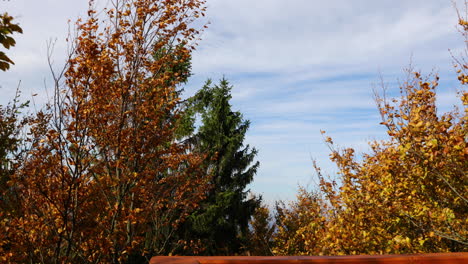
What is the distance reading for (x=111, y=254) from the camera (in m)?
8.51

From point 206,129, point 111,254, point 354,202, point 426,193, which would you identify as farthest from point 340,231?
point 206,129

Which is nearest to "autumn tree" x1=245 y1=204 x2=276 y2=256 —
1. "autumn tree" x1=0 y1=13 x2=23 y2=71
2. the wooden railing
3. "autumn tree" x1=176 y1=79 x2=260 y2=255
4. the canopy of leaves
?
"autumn tree" x1=176 y1=79 x2=260 y2=255

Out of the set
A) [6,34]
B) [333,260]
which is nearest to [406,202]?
[333,260]

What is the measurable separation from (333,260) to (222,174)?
65.9 feet

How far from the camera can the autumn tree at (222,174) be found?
2100cm

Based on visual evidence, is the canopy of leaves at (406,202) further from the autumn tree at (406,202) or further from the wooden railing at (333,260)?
the wooden railing at (333,260)

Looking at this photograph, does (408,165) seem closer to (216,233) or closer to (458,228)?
(458,228)

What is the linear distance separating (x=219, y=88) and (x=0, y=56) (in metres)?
21.7

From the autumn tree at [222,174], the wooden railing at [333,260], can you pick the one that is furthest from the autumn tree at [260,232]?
the wooden railing at [333,260]

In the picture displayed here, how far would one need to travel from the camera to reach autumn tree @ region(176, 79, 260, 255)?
68.9 feet

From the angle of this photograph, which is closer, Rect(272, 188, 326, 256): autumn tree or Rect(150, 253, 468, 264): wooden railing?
Rect(150, 253, 468, 264): wooden railing

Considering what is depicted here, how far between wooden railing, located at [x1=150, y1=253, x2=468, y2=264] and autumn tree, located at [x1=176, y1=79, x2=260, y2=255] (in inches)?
688

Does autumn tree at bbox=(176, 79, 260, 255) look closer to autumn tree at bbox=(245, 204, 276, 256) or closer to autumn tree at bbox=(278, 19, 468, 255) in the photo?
autumn tree at bbox=(245, 204, 276, 256)

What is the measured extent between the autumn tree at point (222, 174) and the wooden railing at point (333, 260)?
688 inches
